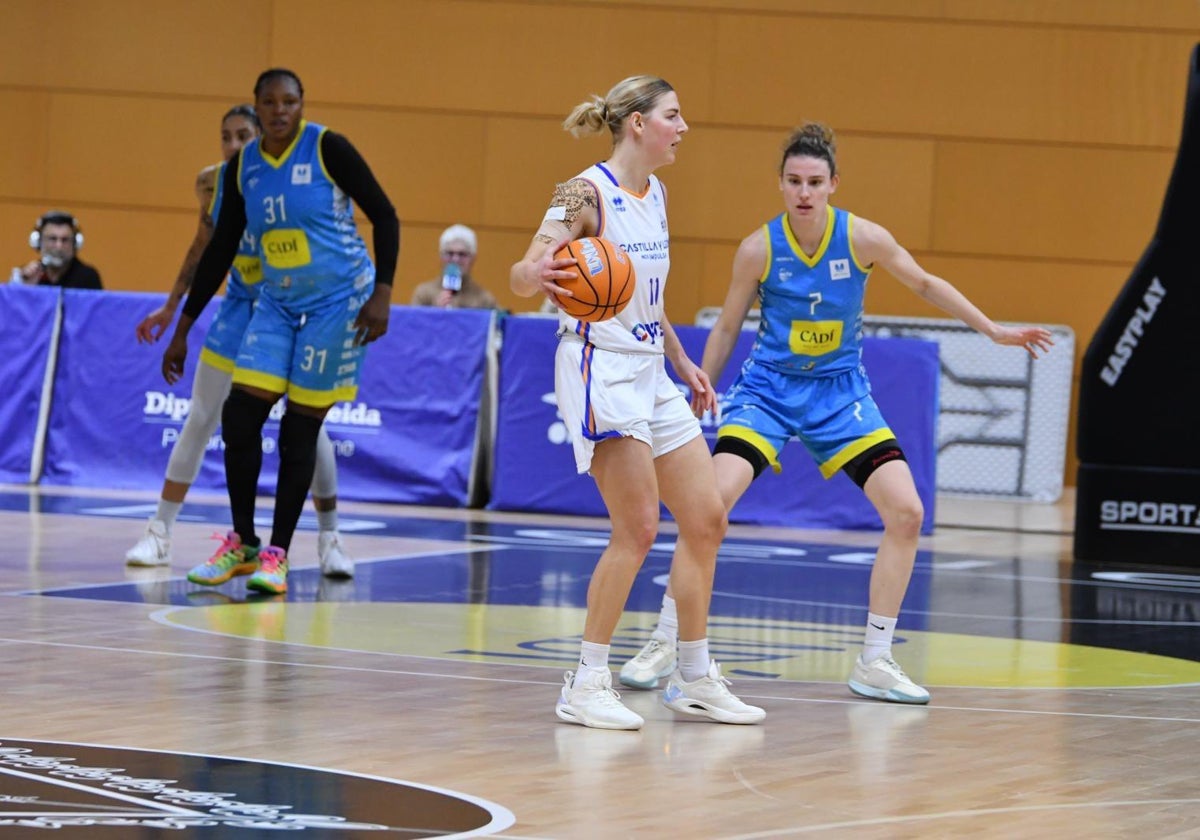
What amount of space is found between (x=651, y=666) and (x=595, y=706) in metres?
0.83

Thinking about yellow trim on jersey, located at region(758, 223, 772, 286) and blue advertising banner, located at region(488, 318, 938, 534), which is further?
blue advertising banner, located at region(488, 318, 938, 534)

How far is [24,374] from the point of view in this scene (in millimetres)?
12719

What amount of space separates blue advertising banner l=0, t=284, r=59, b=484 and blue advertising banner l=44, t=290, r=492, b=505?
0.34 meters

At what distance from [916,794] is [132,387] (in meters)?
9.06

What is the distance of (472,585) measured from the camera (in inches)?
338

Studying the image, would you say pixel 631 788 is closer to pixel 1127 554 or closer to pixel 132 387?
pixel 1127 554

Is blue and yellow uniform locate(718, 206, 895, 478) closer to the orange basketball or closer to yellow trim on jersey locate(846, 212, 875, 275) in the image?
yellow trim on jersey locate(846, 212, 875, 275)

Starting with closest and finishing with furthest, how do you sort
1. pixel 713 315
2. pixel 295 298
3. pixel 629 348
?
pixel 629 348, pixel 295 298, pixel 713 315

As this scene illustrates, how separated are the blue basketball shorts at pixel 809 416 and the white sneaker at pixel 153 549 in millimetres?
3283

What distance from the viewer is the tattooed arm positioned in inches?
200

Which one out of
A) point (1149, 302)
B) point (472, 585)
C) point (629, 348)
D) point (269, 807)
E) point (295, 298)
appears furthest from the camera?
point (1149, 302)

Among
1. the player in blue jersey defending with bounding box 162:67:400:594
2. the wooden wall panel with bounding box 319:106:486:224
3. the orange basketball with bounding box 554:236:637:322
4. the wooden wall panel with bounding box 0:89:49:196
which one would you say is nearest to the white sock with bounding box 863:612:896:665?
the orange basketball with bounding box 554:236:637:322

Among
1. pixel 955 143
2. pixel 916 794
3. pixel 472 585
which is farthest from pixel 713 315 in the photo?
pixel 916 794

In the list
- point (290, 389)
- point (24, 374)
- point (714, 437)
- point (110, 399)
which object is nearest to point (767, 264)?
point (290, 389)
